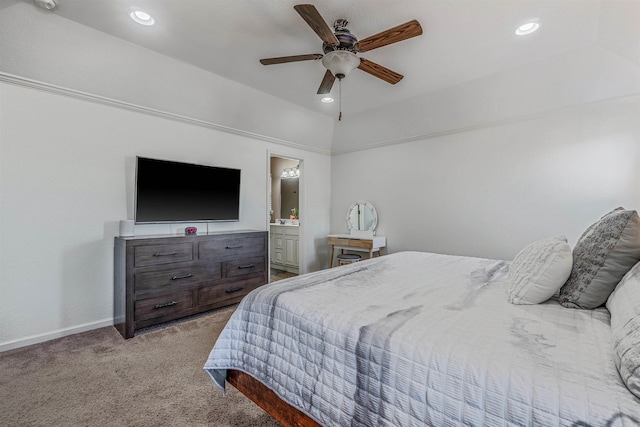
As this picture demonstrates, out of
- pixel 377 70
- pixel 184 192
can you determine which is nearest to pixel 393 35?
pixel 377 70

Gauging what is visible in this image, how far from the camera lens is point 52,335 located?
2.56 metres

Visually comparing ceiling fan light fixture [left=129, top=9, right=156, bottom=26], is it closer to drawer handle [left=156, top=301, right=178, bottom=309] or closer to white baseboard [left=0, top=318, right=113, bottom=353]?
drawer handle [left=156, top=301, right=178, bottom=309]

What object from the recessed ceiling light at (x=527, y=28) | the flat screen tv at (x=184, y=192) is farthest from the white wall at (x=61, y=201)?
the recessed ceiling light at (x=527, y=28)

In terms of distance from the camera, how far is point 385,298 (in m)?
1.43

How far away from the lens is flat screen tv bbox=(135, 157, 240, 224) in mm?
2951

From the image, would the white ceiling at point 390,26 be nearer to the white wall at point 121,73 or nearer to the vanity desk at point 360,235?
the white wall at point 121,73

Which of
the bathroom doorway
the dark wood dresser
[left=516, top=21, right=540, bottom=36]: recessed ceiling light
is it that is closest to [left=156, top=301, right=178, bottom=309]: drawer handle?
the dark wood dresser

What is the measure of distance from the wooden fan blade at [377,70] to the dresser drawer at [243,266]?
246 centimetres

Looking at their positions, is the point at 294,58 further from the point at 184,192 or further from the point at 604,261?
the point at 604,261

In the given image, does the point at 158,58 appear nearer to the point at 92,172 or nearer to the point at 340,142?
the point at 92,172

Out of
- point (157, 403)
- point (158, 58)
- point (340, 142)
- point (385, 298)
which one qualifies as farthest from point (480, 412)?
point (340, 142)

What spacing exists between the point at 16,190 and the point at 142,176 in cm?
92

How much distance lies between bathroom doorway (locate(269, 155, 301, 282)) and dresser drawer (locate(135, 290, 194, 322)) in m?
1.89

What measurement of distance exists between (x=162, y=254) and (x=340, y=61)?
94.1 inches
